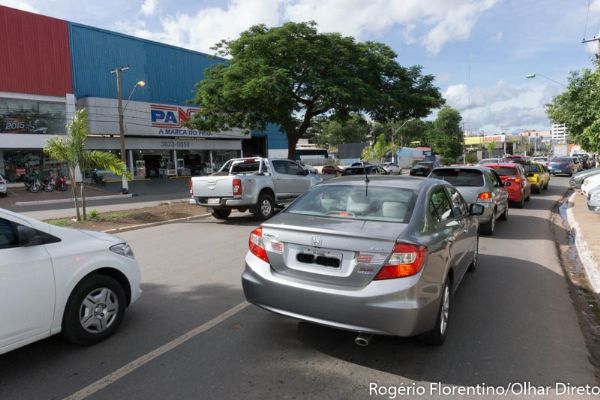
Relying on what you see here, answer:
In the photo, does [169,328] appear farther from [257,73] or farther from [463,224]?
[257,73]

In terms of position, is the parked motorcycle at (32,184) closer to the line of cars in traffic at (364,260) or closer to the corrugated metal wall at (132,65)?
the corrugated metal wall at (132,65)

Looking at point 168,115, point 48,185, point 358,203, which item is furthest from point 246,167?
point 168,115

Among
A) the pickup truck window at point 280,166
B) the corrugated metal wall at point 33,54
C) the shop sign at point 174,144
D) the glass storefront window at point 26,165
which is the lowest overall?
the pickup truck window at point 280,166

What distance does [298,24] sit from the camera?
21.6 meters

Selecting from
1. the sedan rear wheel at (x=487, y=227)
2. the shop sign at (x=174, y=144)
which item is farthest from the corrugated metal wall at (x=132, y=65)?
the sedan rear wheel at (x=487, y=227)

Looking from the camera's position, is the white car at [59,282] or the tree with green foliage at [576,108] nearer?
the white car at [59,282]

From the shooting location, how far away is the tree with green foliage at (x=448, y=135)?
77375mm

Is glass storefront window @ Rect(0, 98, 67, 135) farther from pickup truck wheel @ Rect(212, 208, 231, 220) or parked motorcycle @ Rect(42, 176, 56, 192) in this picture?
pickup truck wheel @ Rect(212, 208, 231, 220)

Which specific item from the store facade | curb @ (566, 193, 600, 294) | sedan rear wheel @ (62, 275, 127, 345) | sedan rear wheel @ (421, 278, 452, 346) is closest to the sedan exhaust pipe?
sedan rear wheel @ (421, 278, 452, 346)

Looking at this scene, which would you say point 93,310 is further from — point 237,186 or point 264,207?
point 264,207

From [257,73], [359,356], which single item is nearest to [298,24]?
[257,73]

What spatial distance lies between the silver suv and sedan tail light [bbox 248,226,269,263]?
6168 mm

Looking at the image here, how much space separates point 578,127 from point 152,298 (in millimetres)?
22026

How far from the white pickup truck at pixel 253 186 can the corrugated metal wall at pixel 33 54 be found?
22.8 meters
